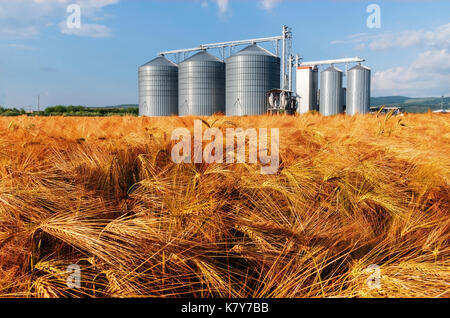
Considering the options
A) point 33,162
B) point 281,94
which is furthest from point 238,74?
point 33,162

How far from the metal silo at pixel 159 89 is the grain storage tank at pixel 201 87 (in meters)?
→ 2.00

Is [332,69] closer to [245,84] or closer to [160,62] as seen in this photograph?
[245,84]

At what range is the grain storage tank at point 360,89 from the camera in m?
39.8

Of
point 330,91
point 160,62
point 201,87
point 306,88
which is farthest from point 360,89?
point 160,62

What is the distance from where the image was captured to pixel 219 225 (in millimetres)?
1761

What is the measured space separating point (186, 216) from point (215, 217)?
0.47 feet

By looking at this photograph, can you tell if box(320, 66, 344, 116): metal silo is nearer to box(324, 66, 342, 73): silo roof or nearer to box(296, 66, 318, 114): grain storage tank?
box(324, 66, 342, 73): silo roof

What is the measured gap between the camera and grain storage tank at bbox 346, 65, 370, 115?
39.8 metres

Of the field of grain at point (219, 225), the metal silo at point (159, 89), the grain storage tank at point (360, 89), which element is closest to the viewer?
the field of grain at point (219, 225)

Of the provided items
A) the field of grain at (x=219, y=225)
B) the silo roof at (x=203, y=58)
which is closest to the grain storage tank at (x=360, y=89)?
the silo roof at (x=203, y=58)

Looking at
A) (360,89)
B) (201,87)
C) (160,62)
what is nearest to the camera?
(201,87)

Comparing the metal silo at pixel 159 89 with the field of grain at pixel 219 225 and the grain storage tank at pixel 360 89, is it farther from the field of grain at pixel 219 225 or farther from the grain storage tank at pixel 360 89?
the field of grain at pixel 219 225

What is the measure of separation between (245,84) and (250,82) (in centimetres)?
56

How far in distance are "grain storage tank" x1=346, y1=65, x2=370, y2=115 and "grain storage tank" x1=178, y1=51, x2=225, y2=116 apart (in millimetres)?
14660
